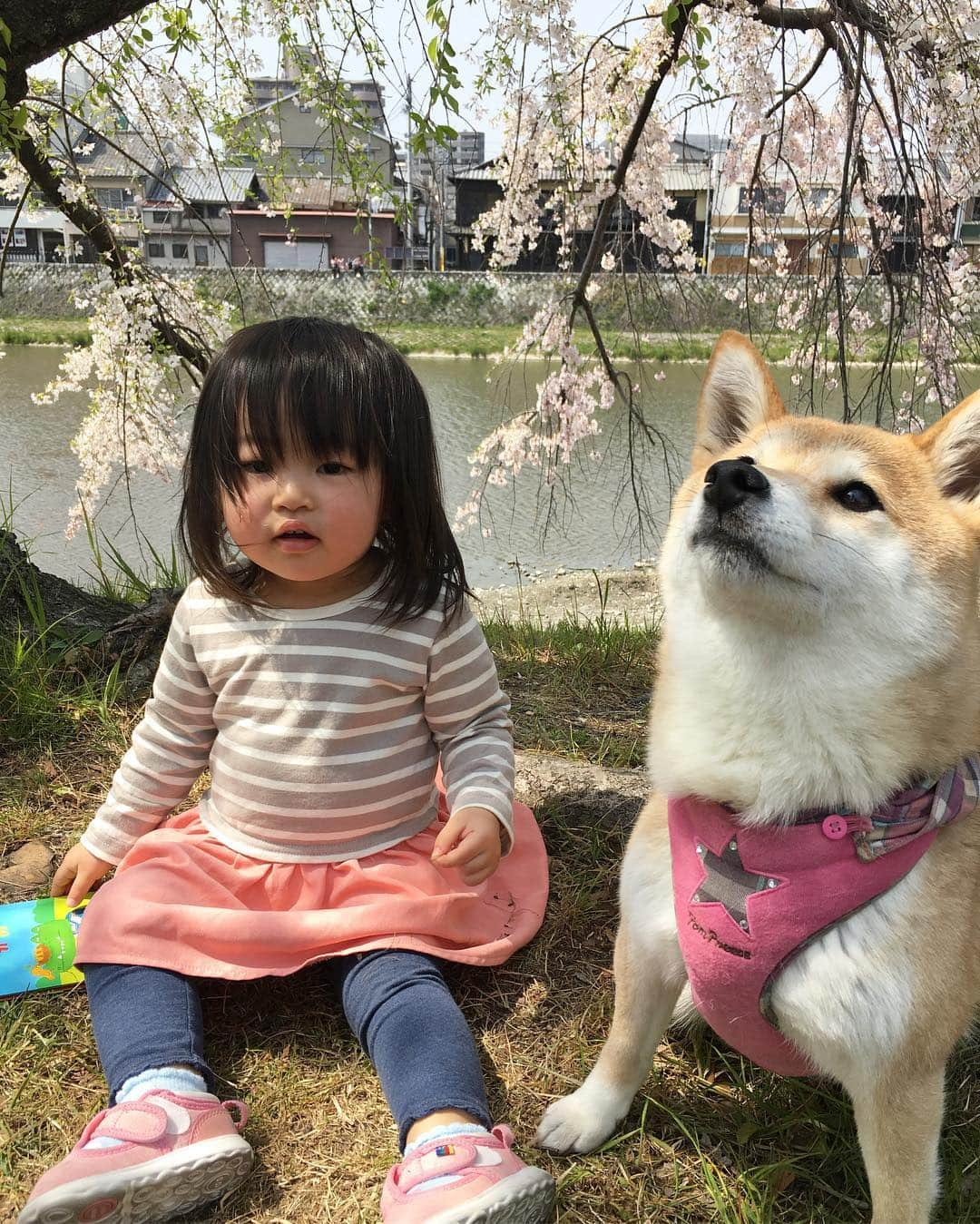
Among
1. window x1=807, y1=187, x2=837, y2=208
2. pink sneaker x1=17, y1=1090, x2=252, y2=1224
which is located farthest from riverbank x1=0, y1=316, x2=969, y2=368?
pink sneaker x1=17, y1=1090, x2=252, y2=1224

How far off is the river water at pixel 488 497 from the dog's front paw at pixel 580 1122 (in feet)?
10.2

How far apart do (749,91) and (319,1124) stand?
4223 mm

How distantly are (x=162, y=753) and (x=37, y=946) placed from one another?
16.5 inches

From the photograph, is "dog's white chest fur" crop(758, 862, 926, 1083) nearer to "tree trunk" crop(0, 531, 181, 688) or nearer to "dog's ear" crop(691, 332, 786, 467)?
"dog's ear" crop(691, 332, 786, 467)

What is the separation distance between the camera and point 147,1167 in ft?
4.05

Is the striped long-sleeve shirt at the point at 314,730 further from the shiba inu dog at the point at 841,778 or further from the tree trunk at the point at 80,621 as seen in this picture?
the tree trunk at the point at 80,621

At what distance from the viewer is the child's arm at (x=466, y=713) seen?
178cm

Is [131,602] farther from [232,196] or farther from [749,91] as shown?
[749,91]

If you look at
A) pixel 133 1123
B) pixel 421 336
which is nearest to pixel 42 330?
pixel 421 336

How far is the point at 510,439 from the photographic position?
4.72 m

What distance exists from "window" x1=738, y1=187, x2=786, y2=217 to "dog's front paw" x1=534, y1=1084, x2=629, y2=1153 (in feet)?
10.7

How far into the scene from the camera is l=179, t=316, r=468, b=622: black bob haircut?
1.62 meters

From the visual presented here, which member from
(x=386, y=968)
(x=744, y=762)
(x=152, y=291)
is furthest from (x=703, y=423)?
(x=152, y=291)

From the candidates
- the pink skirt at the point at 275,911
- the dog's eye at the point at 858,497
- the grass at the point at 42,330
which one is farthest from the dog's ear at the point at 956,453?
the grass at the point at 42,330
